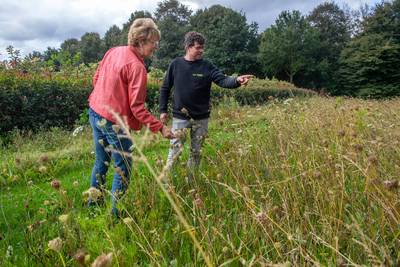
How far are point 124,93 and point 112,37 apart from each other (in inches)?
2523

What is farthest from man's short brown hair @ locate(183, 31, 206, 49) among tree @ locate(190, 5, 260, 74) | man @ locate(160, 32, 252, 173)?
tree @ locate(190, 5, 260, 74)

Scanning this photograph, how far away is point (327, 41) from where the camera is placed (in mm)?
48344

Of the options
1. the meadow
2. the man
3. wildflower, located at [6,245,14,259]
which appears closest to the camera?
the meadow

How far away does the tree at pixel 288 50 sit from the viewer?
41344 mm

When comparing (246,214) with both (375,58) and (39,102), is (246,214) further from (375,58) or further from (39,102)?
(375,58)

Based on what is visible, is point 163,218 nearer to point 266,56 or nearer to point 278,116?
point 278,116

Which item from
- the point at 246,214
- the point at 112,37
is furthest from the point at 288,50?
the point at 246,214

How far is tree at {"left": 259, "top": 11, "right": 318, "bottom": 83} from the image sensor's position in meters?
41.3

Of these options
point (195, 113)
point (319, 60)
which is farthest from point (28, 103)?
point (319, 60)

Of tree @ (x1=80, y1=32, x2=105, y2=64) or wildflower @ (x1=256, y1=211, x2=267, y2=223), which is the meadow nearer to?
wildflower @ (x1=256, y1=211, x2=267, y2=223)

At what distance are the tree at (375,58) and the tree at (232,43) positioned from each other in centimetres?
1017

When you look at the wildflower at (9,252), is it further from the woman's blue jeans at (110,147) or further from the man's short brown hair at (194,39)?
the man's short brown hair at (194,39)

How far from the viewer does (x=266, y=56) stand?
41500mm

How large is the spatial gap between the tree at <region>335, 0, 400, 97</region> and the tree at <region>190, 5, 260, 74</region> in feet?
33.4
